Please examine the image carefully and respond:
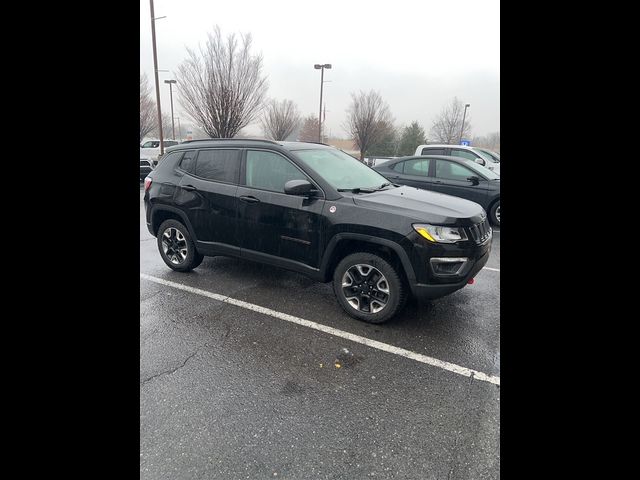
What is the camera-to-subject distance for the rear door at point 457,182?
26.0 feet

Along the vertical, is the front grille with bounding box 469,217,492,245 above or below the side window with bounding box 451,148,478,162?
below

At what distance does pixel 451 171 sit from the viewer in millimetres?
8180

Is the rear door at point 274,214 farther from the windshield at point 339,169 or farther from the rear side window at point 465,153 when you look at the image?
the rear side window at point 465,153

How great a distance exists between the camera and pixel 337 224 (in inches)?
138

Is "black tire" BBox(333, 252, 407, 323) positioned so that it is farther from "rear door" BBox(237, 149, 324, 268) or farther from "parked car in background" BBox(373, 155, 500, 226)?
"parked car in background" BBox(373, 155, 500, 226)

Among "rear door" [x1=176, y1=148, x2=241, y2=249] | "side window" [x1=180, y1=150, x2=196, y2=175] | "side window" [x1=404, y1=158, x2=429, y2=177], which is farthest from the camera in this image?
"side window" [x1=404, y1=158, x2=429, y2=177]

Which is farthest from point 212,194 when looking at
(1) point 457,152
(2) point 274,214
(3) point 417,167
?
(1) point 457,152

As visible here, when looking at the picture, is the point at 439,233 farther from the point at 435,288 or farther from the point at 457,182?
the point at 457,182

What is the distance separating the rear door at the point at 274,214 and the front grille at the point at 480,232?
1.49 m

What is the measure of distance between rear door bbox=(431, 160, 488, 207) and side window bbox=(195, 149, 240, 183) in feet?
17.7

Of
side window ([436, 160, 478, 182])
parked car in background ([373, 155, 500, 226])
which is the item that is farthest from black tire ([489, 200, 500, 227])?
side window ([436, 160, 478, 182])

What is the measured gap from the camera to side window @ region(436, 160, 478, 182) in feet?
26.4
